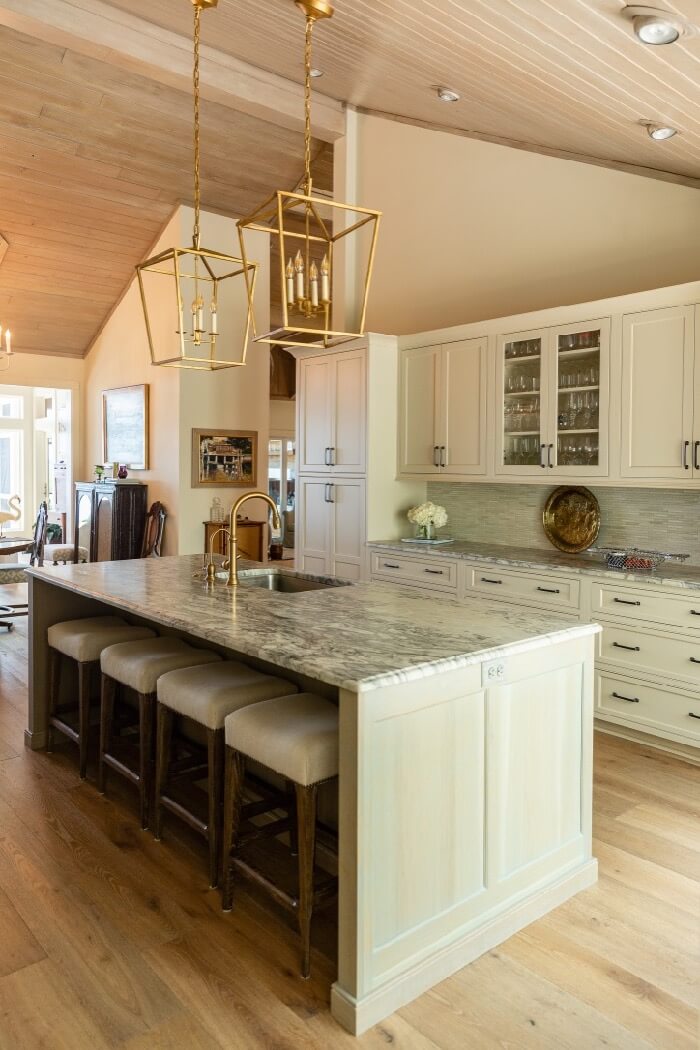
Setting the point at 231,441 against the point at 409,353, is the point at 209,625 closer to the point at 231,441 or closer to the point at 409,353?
the point at 409,353

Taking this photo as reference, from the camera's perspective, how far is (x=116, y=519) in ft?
26.6

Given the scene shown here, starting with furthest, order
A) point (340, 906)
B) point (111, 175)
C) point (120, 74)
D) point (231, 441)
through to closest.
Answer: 1. point (231, 441)
2. point (111, 175)
3. point (120, 74)
4. point (340, 906)

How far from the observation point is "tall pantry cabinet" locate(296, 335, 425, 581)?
5.41 metres

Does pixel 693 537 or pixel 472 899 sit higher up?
pixel 693 537

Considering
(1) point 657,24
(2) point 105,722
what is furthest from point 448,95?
(2) point 105,722

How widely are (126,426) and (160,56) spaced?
13.7 feet

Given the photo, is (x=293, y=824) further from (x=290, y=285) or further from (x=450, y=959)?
(x=290, y=285)

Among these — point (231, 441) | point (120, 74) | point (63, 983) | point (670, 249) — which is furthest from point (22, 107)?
point (63, 983)

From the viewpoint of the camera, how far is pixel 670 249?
4.27 metres

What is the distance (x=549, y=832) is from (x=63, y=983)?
149cm

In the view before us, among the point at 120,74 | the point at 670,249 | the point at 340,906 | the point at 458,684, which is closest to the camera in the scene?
the point at 340,906

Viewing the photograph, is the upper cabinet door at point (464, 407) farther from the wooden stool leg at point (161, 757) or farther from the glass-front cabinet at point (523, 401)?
the wooden stool leg at point (161, 757)

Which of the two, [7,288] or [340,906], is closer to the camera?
[340,906]

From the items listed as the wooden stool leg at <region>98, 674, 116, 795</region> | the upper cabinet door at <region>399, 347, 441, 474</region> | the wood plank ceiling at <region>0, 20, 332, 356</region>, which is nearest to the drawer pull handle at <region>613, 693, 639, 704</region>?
the upper cabinet door at <region>399, 347, 441, 474</region>
